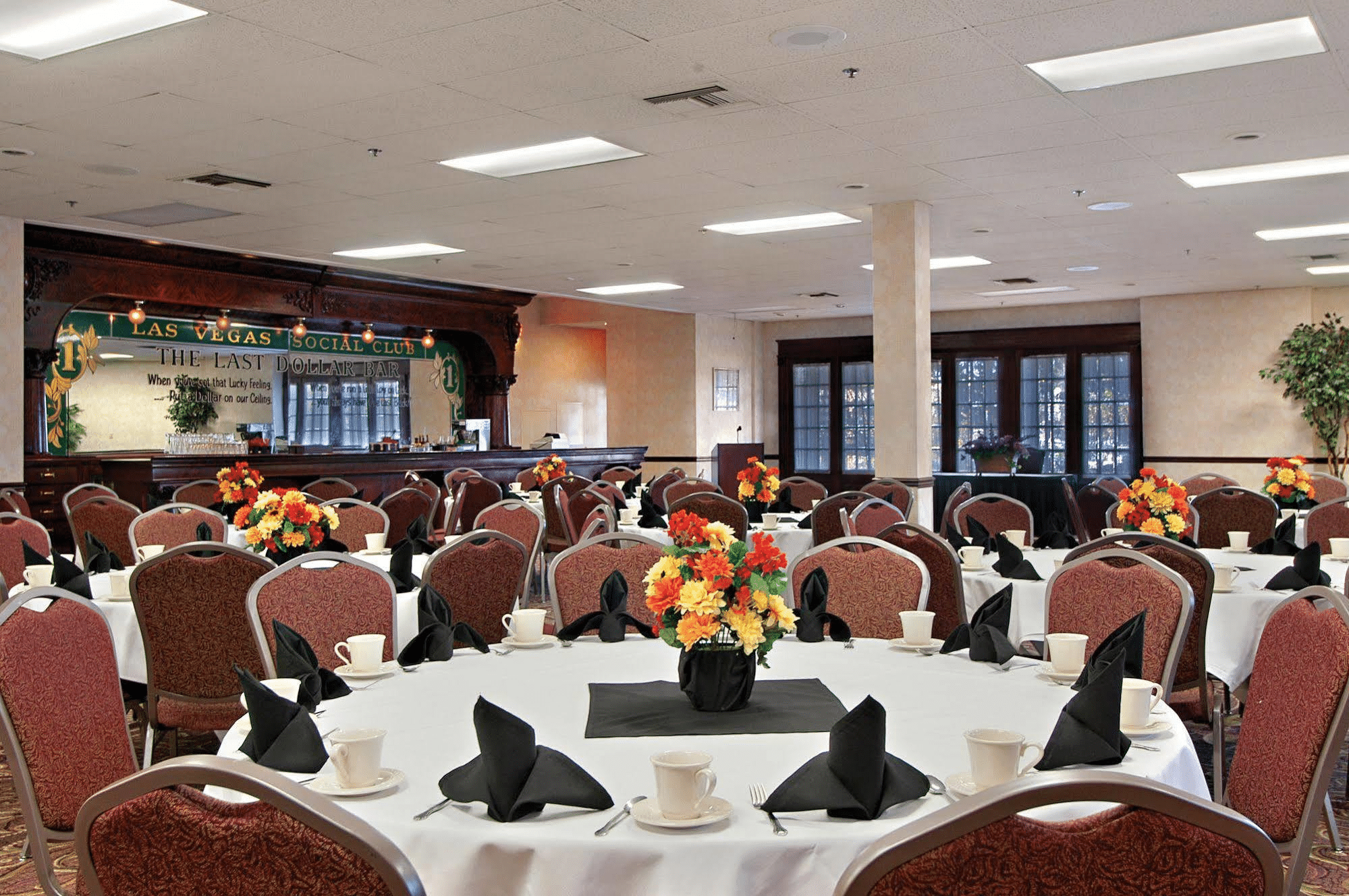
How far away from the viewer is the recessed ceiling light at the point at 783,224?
9.89 metres

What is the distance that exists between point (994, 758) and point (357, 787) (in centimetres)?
105

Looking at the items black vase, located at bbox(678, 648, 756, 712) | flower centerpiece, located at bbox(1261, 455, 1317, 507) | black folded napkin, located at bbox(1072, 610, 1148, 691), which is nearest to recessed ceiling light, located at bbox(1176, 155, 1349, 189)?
flower centerpiece, located at bbox(1261, 455, 1317, 507)

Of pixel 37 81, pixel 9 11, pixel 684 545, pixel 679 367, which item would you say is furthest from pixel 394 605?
pixel 679 367

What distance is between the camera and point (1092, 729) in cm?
209

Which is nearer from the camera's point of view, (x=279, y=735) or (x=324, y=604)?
(x=279, y=735)

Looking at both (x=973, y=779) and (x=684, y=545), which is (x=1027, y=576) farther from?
(x=973, y=779)

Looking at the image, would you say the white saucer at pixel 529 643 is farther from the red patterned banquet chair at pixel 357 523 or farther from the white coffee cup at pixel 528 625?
the red patterned banquet chair at pixel 357 523

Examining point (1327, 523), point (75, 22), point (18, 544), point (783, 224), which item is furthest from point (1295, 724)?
point (783, 224)

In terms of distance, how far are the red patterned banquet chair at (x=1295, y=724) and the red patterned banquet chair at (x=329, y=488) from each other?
7.05 m

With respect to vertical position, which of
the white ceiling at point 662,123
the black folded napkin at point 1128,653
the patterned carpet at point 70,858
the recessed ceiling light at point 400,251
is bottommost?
the patterned carpet at point 70,858

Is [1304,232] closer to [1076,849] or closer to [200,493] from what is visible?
[200,493]

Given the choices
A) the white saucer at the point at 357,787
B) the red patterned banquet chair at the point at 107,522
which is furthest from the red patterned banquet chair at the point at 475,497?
the white saucer at the point at 357,787

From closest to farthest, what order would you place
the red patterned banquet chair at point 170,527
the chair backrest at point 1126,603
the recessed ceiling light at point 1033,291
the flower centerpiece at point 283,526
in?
the chair backrest at point 1126,603 < the flower centerpiece at point 283,526 < the red patterned banquet chair at point 170,527 < the recessed ceiling light at point 1033,291

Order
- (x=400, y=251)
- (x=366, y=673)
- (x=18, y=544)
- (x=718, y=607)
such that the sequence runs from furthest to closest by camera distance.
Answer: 1. (x=400, y=251)
2. (x=18, y=544)
3. (x=366, y=673)
4. (x=718, y=607)
